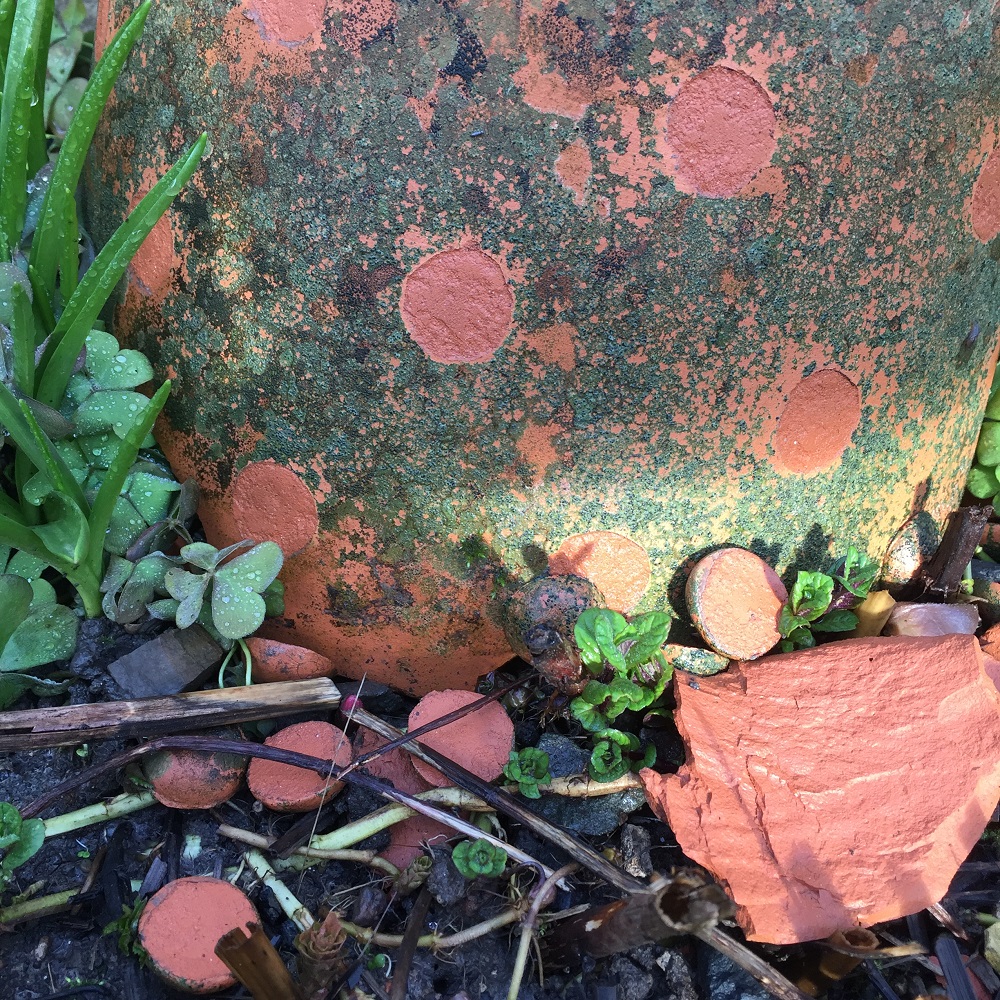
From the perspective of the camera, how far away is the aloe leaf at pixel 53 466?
3.55 feet

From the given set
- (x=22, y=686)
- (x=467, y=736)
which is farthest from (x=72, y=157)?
(x=467, y=736)

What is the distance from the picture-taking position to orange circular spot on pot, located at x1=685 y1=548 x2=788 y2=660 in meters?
1.25

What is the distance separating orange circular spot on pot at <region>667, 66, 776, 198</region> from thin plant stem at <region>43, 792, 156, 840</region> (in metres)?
1.11

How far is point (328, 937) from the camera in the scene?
0.93 meters

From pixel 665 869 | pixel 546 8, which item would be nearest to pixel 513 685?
pixel 665 869

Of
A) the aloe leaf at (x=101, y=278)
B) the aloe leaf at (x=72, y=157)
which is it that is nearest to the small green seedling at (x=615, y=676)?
the aloe leaf at (x=101, y=278)

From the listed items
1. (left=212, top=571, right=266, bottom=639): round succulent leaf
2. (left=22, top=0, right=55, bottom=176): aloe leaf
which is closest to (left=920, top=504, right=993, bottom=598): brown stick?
(left=212, top=571, right=266, bottom=639): round succulent leaf

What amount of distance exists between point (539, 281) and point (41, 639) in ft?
2.87

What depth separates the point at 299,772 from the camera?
1221 mm

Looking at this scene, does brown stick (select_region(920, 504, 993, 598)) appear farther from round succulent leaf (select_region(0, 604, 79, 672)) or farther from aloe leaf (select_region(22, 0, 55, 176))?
aloe leaf (select_region(22, 0, 55, 176))

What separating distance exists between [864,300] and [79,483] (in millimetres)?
1176

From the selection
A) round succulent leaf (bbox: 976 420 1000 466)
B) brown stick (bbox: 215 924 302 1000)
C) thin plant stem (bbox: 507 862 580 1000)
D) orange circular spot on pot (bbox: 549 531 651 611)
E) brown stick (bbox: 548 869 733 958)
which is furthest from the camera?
round succulent leaf (bbox: 976 420 1000 466)

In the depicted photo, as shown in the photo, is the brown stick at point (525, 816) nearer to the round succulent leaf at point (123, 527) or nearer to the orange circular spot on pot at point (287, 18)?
the round succulent leaf at point (123, 527)

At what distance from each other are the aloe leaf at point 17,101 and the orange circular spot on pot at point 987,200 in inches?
52.3
